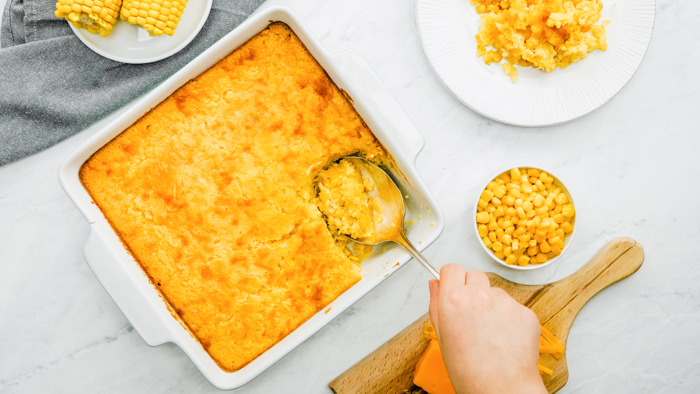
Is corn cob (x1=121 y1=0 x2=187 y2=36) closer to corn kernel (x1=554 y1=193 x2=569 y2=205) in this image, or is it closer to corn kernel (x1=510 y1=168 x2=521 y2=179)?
corn kernel (x1=510 y1=168 x2=521 y2=179)

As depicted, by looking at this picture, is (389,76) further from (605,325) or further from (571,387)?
(571,387)

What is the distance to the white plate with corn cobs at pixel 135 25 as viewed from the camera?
1766mm

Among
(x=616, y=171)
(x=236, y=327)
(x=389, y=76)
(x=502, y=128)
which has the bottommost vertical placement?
(x=236, y=327)

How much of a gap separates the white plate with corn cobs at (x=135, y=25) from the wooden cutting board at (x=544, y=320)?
5.75ft

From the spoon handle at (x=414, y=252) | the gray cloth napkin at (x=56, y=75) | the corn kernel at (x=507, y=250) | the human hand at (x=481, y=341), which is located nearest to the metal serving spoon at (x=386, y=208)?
the spoon handle at (x=414, y=252)

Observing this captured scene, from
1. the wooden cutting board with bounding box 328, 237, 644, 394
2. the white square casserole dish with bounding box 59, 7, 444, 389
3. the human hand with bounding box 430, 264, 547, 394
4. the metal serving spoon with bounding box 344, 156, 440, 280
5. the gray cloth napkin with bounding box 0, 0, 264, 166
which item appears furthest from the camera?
the wooden cutting board with bounding box 328, 237, 644, 394

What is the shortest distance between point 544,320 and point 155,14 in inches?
90.4

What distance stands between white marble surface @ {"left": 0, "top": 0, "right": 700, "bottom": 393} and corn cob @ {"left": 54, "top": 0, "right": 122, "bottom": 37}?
0.47 m

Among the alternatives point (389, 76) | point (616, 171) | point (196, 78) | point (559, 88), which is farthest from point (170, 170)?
point (616, 171)

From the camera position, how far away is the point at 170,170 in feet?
5.79

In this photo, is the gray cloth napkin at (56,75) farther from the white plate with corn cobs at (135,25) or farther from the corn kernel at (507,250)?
the corn kernel at (507,250)

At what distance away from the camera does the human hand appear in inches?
59.1

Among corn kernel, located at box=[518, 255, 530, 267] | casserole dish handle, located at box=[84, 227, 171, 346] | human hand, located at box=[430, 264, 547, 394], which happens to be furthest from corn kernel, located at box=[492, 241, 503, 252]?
casserole dish handle, located at box=[84, 227, 171, 346]

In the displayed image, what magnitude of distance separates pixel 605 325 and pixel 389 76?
1.76m
